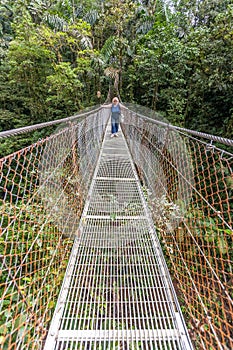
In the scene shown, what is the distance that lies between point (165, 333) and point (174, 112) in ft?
17.6

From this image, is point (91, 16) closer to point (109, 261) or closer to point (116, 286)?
point (109, 261)

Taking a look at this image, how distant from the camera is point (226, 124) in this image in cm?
456

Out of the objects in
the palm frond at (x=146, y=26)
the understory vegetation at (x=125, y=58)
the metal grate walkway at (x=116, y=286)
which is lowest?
the metal grate walkway at (x=116, y=286)

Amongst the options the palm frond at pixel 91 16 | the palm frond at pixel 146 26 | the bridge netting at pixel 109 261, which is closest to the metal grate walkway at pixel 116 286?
the bridge netting at pixel 109 261

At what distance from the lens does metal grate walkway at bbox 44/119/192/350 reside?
0.93 m

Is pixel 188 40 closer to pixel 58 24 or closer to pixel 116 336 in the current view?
pixel 58 24

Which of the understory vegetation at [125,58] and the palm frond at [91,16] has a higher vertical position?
the palm frond at [91,16]

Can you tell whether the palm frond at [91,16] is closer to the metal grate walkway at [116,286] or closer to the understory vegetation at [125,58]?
the understory vegetation at [125,58]

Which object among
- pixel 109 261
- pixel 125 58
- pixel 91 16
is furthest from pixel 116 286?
pixel 91 16

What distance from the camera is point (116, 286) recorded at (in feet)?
4.11

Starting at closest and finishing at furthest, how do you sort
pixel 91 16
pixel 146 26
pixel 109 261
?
pixel 109 261
pixel 91 16
pixel 146 26

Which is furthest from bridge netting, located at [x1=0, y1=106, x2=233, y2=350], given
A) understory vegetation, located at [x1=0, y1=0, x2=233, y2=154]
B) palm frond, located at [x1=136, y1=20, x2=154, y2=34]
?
palm frond, located at [x1=136, y1=20, x2=154, y2=34]

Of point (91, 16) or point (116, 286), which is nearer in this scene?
point (116, 286)

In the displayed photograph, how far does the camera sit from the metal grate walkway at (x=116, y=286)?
3.06ft
